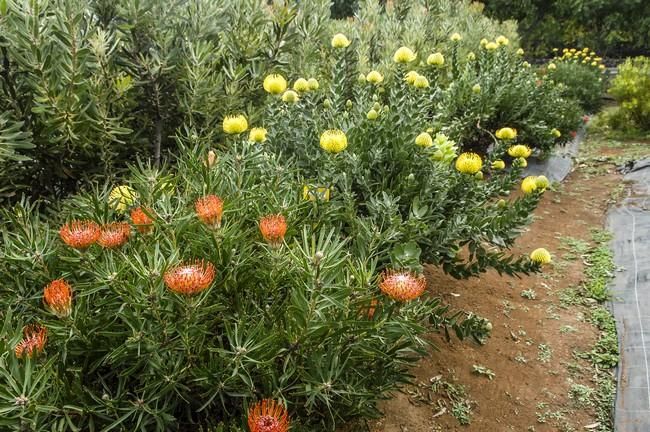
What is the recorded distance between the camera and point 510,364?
3057 mm

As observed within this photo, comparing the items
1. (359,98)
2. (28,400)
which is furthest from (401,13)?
(28,400)

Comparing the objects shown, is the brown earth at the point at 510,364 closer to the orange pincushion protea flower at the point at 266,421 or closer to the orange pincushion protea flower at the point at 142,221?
the orange pincushion protea flower at the point at 266,421

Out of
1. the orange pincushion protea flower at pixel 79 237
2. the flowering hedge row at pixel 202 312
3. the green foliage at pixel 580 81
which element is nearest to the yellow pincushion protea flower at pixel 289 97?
the flowering hedge row at pixel 202 312

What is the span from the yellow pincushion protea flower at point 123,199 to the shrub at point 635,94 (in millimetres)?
9138

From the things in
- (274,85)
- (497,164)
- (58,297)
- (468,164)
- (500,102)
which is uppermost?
(274,85)

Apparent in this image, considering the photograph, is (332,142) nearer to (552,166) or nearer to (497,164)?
(497,164)

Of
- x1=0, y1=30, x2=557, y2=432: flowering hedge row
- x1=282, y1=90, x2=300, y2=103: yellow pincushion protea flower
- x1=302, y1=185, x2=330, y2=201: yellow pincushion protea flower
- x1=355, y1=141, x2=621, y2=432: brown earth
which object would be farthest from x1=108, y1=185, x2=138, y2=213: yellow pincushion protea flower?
x1=355, y1=141, x2=621, y2=432: brown earth

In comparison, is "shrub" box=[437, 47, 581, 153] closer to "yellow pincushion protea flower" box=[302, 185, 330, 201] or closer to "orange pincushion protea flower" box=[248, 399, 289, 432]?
"yellow pincushion protea flower" box=[302, 185, 330, 201]

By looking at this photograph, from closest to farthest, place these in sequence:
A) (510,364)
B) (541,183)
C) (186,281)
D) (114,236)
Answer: (186,281)
(114,236)
(541,183)
(510,364)

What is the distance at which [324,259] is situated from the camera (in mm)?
1354

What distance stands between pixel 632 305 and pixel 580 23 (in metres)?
16.0

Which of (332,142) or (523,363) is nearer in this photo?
(332,142)

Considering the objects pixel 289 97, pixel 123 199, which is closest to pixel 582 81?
pixel 289 97

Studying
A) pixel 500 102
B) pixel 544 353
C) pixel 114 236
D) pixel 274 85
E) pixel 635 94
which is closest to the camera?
pixel 114 236
